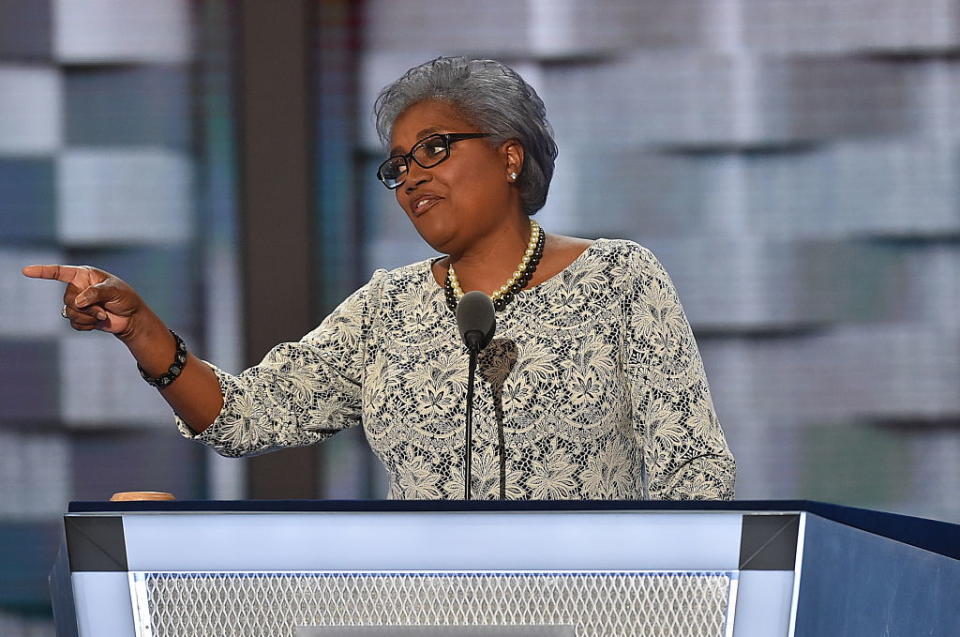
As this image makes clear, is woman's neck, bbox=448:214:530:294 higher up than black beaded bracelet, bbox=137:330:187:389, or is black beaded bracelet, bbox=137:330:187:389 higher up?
woman's neck, bbox=448:214:530:294

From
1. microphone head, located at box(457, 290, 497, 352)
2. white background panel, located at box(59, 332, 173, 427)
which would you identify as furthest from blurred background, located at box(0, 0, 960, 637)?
microphone head, located at box(457, 290, 497, 352)

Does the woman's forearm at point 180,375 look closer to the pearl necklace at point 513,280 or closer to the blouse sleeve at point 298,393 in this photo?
the blouse sleeve at point 298,393

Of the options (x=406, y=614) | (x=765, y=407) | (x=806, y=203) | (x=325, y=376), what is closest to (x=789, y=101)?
(x=806, y=203)

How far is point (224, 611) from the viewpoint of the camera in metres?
0.85

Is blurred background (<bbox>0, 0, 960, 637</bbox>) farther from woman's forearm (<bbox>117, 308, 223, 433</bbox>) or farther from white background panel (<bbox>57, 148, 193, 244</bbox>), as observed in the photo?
woman's forearm (<bbox>117, 308, 223, 433</bbox>)

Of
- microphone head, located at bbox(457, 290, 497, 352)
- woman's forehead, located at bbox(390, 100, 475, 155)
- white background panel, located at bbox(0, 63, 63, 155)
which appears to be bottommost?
microphone head, located at bbox(457, 290, 497, 352)

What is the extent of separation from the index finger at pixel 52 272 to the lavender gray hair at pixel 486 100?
0.57 meters

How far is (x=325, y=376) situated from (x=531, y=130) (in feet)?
1.51

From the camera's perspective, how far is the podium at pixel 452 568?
2.70ft

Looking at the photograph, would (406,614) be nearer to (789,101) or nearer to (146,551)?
(146,551)

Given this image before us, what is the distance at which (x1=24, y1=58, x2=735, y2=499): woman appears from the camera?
1562 millimetres

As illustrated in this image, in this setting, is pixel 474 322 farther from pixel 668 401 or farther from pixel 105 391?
pixel 105 391

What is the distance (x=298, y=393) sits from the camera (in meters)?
1.70

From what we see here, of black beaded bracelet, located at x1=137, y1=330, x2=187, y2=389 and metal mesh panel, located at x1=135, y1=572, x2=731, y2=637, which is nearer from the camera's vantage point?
metal mesh panel, located at x1=135, y1=572, x2=731, y2=637
